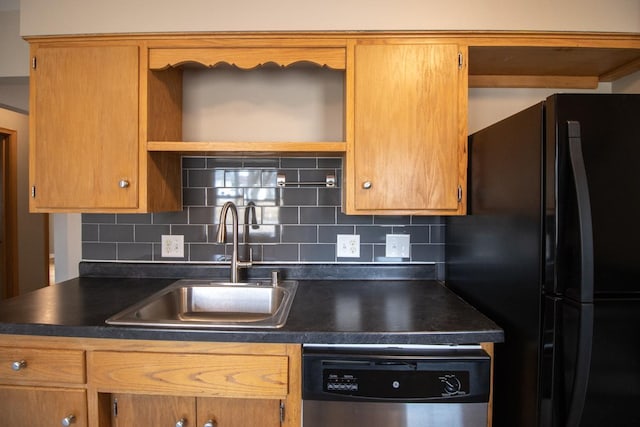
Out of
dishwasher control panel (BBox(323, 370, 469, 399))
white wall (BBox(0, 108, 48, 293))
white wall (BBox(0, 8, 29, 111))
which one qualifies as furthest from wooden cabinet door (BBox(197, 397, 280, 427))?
white wall (BBox(0, 108, 48, 293))

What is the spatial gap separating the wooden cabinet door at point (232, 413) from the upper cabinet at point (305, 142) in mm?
780

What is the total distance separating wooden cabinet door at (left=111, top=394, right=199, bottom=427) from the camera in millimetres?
1169

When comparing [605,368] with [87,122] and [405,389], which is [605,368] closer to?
[405,389]

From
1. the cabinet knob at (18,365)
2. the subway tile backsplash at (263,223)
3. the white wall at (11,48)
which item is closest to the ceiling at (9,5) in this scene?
the white wall at (11,48)

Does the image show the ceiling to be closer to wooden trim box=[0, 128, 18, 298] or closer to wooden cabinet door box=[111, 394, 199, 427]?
wooden trim box=[0, 128, 18, 298]

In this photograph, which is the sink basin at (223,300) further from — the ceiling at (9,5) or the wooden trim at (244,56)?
the ceiling at (9,5)

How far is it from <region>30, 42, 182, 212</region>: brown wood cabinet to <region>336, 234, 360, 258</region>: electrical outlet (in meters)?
0.87

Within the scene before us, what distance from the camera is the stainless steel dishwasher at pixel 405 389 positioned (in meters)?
1.07

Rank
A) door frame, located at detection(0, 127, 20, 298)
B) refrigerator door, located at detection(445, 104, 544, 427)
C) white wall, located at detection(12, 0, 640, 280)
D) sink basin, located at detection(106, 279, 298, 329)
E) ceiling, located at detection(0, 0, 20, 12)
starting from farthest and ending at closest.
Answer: door frame, located at detection(0, 127, 20, 298) → ceiling, located at detection(0, 0, 20, 12) → sink basin, located at detection(106, 279, 298, 329) → white wall, located at detection(12, 0, 640, 280) → refrigerator door, located at detection(445, 104, 544, 427)

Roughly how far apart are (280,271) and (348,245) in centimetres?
35

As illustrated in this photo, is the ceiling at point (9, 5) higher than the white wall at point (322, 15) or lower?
higher

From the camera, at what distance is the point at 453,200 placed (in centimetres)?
144

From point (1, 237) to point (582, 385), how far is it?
14.1 ft

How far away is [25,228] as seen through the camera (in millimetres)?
3613
